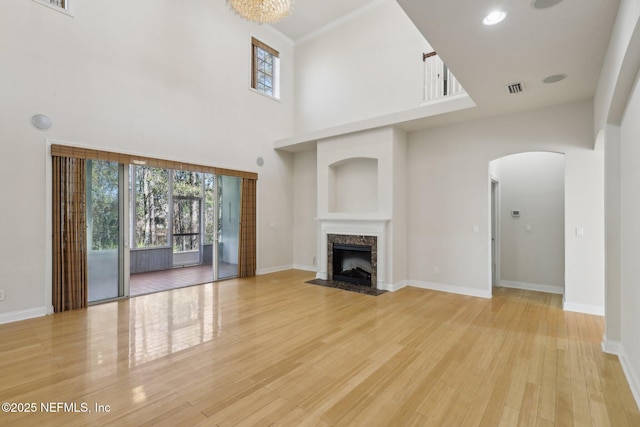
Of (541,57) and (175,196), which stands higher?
(541,57)

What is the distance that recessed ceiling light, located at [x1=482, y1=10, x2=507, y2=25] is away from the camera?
96.6 inches

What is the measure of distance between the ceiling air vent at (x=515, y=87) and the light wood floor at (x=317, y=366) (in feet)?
9.74

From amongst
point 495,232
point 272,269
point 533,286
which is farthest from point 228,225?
point 533,286

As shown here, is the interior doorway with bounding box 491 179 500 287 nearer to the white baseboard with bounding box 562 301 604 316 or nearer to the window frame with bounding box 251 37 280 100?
the white baseboard with bounding box 562 301 604 316

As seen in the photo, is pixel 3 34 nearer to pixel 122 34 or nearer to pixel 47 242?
pixel 122 34

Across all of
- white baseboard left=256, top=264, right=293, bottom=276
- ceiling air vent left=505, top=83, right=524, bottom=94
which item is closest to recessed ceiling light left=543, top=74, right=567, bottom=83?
ceiling air vent left=505, top=83, right=524, bottom=94

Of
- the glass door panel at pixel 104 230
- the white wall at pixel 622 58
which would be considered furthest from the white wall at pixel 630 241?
the glass door panel at pixel 104 230

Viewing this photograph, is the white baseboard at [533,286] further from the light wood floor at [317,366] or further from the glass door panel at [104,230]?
the glass door panel at [104,230]

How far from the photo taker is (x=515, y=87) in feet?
12.5

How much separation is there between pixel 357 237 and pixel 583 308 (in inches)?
136

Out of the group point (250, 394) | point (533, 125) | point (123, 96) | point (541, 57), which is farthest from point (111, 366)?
point (533, 125)

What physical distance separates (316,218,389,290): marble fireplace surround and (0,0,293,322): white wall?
1489 mm

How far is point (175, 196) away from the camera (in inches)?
327

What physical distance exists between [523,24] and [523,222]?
13.0 ft
